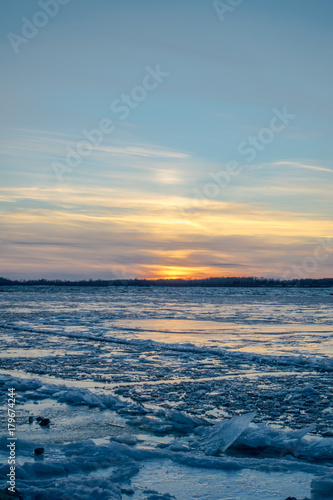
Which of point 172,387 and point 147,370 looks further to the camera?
point 147,370

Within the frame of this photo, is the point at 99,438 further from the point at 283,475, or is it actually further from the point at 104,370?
the point at 104,370

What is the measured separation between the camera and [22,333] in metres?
17.1

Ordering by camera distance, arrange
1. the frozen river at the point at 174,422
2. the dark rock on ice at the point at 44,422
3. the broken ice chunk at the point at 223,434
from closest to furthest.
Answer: the frozen river at the point at 174,422, the broken ice chunk at the point at 223,434, the dark rock on ice at the point at 44,422

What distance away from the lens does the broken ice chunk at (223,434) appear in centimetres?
528

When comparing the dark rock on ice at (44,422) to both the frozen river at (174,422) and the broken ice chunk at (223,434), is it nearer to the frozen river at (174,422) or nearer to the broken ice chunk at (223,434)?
the frozen river at (174,422)

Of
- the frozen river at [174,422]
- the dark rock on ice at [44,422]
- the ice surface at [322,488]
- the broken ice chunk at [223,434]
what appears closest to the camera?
the ice surface at [322,488]

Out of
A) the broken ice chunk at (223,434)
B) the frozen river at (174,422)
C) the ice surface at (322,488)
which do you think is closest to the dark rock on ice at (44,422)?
the frozen river at (174,422)

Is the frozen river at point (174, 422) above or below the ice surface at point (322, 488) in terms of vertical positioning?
below

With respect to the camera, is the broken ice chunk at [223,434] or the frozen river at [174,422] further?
the broken ice chunk at [223,434]

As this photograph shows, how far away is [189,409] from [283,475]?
2.34m

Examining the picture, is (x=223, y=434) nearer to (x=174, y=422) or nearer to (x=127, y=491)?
(x=174, y=422)

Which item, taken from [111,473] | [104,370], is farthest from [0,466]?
[104,370]

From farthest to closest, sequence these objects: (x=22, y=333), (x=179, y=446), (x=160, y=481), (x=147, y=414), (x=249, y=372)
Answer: (x=22, y=333), (x=249, y=372), (x=147, y=414), (x=179, y=446), (x=160, y=481)

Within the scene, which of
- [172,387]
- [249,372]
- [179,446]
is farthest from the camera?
[249,372]
